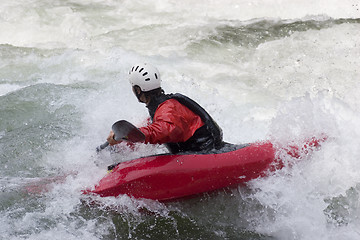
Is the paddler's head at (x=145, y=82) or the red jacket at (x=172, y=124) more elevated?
the paddler's head at (x=145, y=82)

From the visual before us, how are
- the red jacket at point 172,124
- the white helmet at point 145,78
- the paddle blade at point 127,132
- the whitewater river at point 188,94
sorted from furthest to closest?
the whitewater river at point 188,94, the white helmet at point 145,78, the red jacket at point 172,124, the paddle blade at point 127,132

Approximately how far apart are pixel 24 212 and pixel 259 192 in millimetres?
1985

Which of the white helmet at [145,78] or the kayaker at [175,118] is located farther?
the white helmet at [145,78]

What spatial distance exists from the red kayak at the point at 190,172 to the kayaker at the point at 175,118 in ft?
0.33

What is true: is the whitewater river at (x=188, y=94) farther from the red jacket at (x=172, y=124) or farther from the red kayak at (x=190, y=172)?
the red jacket at (x=172, y=124)

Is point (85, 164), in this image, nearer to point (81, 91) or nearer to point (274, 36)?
point (81, 91)

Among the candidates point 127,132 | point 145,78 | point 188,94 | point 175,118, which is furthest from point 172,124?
point 188,94

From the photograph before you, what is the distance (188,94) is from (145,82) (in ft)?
8.18

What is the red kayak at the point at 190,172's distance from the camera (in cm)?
361

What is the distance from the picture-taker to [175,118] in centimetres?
339

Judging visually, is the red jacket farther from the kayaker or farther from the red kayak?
the red kayak

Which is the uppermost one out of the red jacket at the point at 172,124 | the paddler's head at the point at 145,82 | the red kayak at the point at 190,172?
the paddler's head at the point at 145,82

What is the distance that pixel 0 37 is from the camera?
8047mm

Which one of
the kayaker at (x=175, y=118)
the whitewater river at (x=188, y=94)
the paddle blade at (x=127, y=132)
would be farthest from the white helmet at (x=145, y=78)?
the whitewater river at (x=188, y=94)
